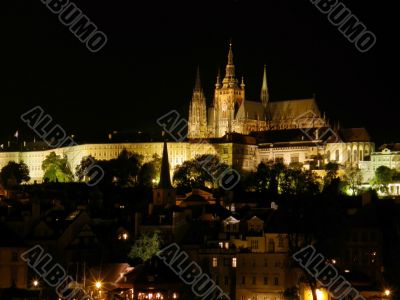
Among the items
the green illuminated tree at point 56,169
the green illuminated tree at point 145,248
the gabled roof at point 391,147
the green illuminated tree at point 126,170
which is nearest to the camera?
the green illuminated tree at point 145,248

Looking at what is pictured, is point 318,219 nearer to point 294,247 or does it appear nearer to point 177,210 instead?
point 294,247

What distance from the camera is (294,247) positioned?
63.3 m

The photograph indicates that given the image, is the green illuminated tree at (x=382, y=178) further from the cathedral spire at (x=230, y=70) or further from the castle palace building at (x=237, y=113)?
the cathedral spire at (x=230, y=70)

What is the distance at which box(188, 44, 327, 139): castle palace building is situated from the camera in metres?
176

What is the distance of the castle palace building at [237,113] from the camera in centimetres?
17575

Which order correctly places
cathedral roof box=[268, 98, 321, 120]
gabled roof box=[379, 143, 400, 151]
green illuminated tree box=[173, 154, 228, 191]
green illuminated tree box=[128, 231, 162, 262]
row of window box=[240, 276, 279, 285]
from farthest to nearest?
cathedral roof box=[268, 98, 321, 120], gabled roof box=[379, 143, 400, 151], green illuminated tree box=[173, 154, 228, 191], green illuminated tree box=[128, 231, 162, 262], row of window box=[240, 276, 279, 285]

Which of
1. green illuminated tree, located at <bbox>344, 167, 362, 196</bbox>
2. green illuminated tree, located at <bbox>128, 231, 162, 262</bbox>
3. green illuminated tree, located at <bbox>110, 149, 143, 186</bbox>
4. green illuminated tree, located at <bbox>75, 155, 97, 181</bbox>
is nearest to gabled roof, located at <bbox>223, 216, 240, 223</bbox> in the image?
green illuminated tree, located at <bbox>128, 231, 162, 262</bbox>

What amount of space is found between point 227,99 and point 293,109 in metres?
11.4

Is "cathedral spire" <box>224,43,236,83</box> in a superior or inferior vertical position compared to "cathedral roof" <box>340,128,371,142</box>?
superior

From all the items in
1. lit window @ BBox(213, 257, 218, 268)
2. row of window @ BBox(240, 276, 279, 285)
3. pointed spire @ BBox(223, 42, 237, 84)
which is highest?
pointed spire @ BBox(223, 42, 237, 84)

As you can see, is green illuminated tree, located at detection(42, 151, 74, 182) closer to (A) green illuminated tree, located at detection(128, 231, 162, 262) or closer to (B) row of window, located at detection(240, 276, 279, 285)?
(A) green illuminated tree, located at detection(128, 231, 162, 262)

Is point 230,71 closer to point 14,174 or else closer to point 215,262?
point 14,174

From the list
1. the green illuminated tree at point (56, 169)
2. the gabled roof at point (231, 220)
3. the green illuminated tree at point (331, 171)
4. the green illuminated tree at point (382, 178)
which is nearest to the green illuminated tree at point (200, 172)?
the green illuminated tree at point (331, 171)

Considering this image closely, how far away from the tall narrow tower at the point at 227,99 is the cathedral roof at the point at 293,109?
246 inches
